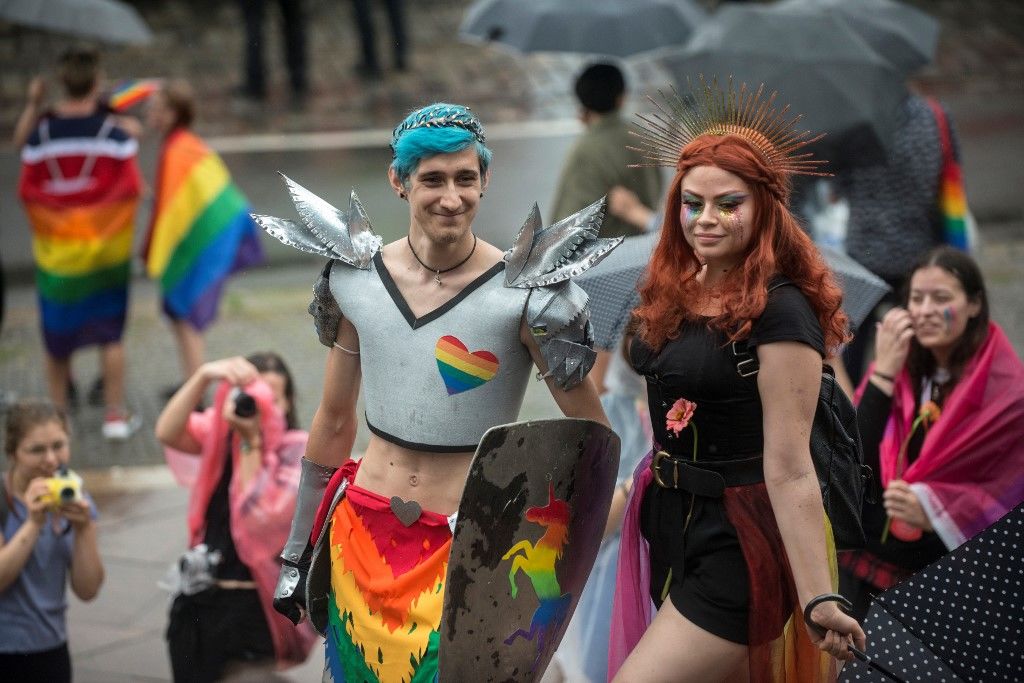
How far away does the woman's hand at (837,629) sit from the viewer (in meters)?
3.33

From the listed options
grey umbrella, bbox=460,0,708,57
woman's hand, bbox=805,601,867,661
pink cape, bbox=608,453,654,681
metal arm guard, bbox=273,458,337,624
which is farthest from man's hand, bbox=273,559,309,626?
grey umbrella, bbox=460,0,708,57

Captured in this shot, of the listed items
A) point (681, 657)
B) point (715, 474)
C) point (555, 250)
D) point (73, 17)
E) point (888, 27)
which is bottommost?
point (681, 657)

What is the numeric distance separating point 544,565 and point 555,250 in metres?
0.72

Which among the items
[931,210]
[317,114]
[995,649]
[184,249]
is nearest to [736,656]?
[995,649]

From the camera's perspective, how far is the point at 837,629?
3332mm

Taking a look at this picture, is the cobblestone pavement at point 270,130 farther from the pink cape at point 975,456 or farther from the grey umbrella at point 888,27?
the grey umbrella at point 888,27

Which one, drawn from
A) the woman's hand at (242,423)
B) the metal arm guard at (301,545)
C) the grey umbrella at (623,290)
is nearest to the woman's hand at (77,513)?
the woman's hand at (242,423)

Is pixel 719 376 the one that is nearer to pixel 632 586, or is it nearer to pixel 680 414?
pixel 680 414

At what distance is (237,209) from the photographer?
26.7ft

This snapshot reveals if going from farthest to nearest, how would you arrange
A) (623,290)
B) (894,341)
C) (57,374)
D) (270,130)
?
1. (270,130)
2. (57,374)
3. (623,290)
4. (894,341)

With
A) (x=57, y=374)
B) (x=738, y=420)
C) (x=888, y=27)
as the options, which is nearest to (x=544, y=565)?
(x=738, y=420)

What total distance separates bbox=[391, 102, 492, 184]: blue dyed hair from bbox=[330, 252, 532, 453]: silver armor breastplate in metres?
0.29

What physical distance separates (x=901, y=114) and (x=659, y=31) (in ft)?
7.00

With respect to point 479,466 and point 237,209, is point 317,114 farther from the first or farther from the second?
point 479,466
